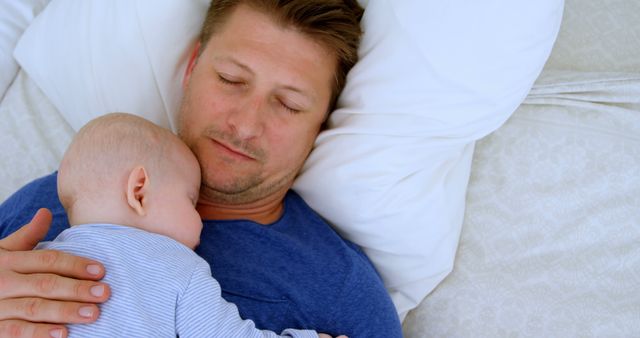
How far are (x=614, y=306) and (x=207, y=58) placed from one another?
1272 millimetres

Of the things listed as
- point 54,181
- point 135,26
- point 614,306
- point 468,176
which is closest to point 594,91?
point 468,176

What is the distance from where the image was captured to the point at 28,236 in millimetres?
1144

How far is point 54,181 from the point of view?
1512 mm

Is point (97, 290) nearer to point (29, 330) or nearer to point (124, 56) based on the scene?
point (29, 330)

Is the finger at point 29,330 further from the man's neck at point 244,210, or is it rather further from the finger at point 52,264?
the man's neck at point 244,210

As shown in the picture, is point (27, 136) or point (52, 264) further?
point (27, 136)

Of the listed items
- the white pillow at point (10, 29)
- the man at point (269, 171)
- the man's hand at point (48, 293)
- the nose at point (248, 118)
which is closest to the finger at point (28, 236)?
the man at point (269, 171)

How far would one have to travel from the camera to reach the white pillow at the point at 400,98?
4.47 ft

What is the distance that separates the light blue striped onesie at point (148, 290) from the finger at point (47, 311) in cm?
Answer: 3

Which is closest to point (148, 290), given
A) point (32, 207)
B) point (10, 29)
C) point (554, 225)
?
point (32, 207)

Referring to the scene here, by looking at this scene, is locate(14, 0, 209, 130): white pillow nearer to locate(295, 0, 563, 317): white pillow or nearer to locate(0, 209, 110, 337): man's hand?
locate(295, 0, 563, 317): white pillow

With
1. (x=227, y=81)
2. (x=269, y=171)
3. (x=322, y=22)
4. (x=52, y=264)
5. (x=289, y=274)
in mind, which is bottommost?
(x=289, y=274)

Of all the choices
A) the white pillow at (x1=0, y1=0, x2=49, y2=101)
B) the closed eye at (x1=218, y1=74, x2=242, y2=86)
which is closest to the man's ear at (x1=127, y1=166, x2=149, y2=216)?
the closed eye at (x1=218, y1=74, x2=242, y2=86)

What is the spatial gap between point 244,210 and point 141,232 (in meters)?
0.49
